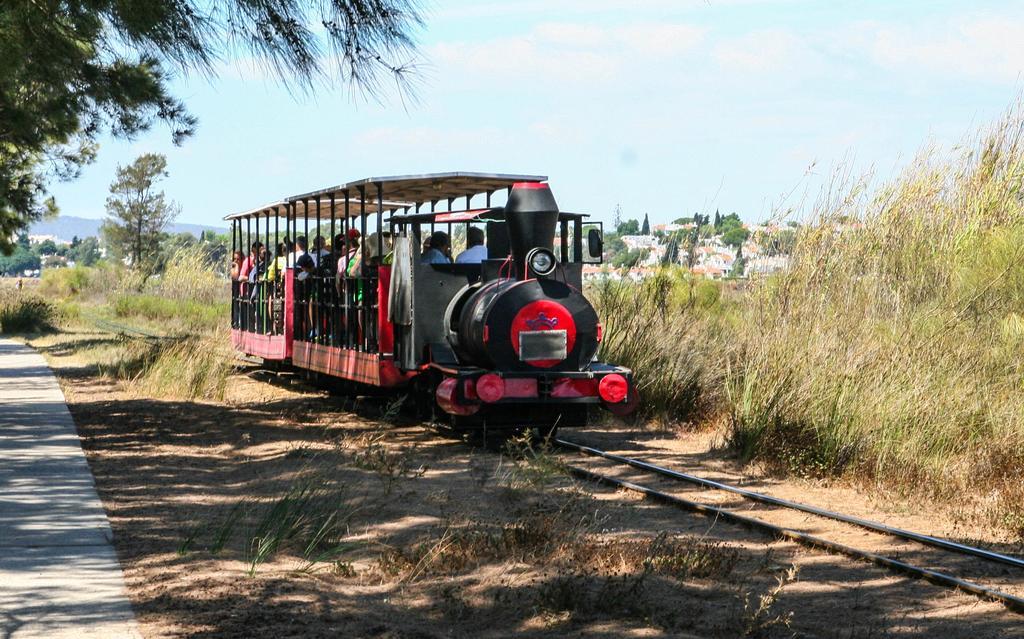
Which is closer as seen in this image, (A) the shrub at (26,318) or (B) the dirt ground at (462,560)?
(B) the dirt ground at (462,560)

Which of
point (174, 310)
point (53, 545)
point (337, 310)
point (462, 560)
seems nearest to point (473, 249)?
point (337, 310)

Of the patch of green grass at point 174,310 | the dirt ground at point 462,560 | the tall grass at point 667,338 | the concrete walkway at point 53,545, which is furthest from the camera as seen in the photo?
the patch of green grass at point 174,310

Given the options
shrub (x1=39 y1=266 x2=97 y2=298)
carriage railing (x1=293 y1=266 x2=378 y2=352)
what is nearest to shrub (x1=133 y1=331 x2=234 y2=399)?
carriage railing (x1=293 y1=266 x2=378 y2=352)

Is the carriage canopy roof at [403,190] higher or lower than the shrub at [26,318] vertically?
higher

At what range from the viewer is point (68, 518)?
864 cm

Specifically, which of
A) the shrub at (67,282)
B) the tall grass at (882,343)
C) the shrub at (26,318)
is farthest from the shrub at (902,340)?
the shrub at (67,282)

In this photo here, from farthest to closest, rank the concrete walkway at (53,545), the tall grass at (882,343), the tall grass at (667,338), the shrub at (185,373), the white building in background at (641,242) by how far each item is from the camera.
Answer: the white building in background at (641,242) < the shrub at (185,373) < the tall grass at (667,338) < the tall grass at (882,343) < the concrete walkway at (53,545)

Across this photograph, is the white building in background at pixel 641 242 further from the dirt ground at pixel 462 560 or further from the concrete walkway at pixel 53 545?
the concrete walkway at pixel 53 545

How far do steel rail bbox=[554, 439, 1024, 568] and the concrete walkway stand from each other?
14.9ft

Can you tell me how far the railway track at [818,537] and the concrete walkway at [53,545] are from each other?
397 centimetres

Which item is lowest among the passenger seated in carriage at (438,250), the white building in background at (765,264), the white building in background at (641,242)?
the white building in background at (765,264)

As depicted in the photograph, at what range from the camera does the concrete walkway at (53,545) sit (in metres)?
6.06

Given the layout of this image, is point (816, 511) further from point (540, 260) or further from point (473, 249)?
point (473, 249)

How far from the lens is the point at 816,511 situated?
30.5ft
